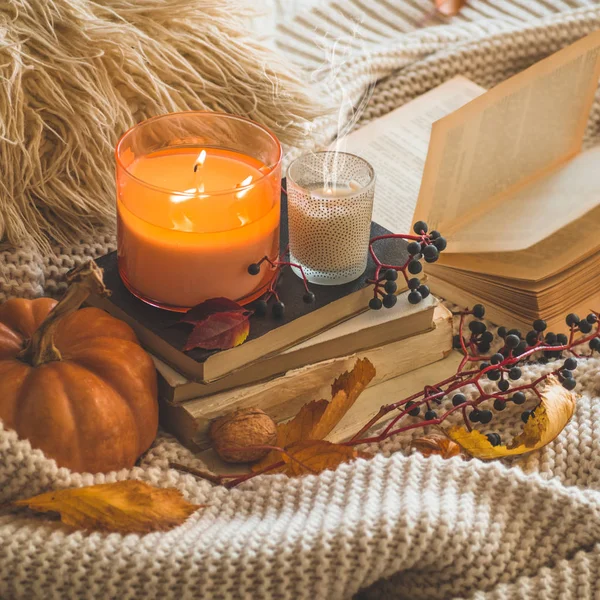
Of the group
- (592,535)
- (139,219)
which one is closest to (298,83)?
(139,219)

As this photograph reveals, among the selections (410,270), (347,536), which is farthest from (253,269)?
(347,536)

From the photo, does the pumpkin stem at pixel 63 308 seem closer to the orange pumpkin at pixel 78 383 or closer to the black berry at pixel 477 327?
the orange pumpkin at pixel 78 383

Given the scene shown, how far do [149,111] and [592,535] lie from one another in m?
0.58

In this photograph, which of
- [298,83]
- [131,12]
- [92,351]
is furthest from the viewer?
[298,83]

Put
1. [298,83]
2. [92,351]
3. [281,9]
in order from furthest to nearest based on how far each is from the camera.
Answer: [281,9] < [298,83] < [92,351]

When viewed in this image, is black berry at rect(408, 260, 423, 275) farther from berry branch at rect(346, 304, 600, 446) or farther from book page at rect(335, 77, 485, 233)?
book page at rect(335, 77, 485, 233)

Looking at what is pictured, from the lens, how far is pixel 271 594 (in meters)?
0.54

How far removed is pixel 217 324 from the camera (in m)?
0.67

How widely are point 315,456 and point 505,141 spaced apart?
430mm

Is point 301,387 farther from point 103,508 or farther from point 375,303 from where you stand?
point 103,508

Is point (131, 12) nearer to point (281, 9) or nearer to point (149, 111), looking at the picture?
point (149, 111)

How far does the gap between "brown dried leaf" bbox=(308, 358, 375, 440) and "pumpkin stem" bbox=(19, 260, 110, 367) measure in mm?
205

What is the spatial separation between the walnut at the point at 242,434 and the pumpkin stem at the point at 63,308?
140 millimetres

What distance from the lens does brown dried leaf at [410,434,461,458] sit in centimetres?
67
